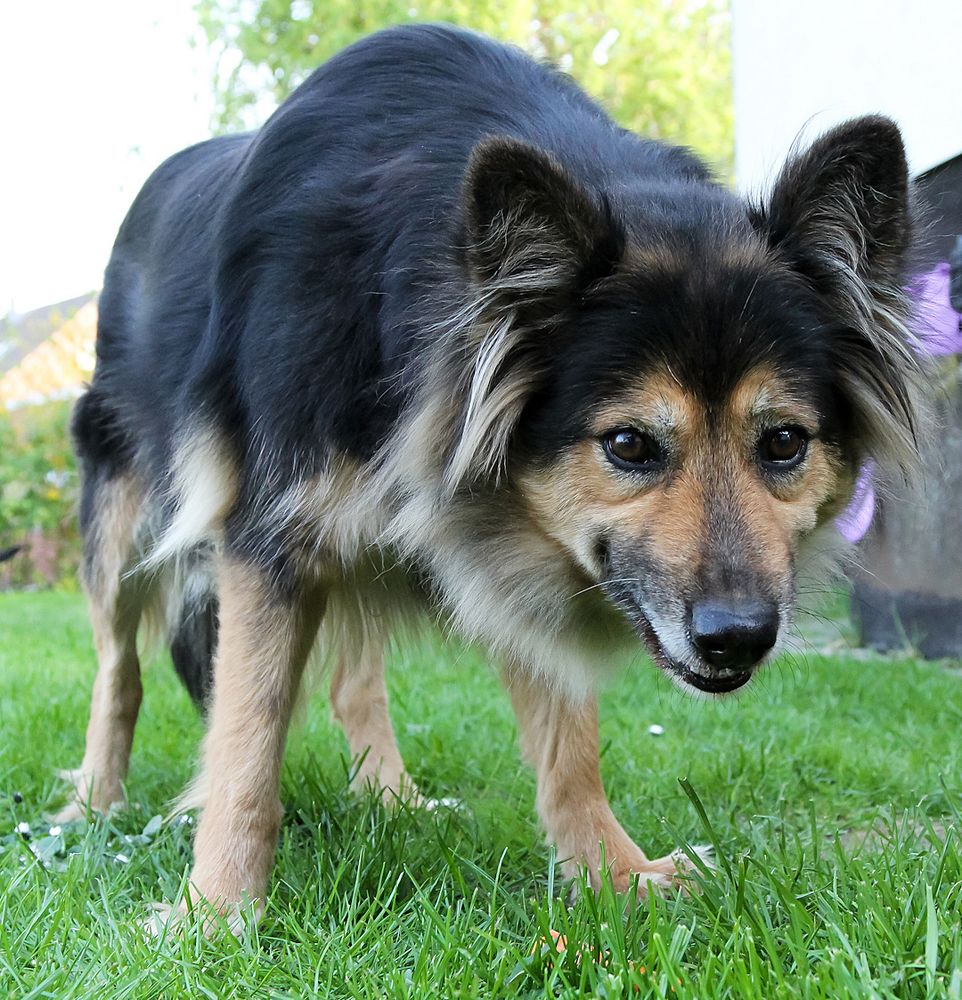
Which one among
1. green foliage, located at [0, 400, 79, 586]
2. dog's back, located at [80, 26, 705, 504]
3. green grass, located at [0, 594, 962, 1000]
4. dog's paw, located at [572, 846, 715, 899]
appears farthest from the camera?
green foliage, located at [0, 400, 79, 586]

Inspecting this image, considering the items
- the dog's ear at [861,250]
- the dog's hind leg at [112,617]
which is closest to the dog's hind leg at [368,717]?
the dog's hind leg at [112,617]

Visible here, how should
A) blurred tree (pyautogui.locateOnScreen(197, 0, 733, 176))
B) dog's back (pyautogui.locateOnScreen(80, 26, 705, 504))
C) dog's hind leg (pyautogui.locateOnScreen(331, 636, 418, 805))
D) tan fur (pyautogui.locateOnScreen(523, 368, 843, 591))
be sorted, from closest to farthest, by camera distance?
tan fur (pyautogui.locateOnScreen(523, 368, 843, 591)), dog's back (pyautogui.locateOnScreen(80, 26, 705, 504)), dog's hind leg (pyautogui.locateOnScreen(331, 636, 418, 805)), blurred tree (pyautogui.locateOnScreen(197, 0, 733, 176))

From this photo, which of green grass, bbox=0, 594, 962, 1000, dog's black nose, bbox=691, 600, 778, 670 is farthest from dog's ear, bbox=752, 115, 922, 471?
green grass, bbox=0, 594, 962, 1000

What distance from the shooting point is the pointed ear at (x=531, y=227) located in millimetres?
2281

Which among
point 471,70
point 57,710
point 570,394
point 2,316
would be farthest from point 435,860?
point 2,316

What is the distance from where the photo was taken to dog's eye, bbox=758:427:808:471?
248cm

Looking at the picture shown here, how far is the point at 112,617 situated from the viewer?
4082 mm

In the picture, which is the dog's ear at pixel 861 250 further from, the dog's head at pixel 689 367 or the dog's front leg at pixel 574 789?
the dog's front leg at pixel 574 789

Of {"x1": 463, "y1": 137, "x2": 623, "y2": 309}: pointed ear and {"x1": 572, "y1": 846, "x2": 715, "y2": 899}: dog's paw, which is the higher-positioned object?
{"x1": 463, "y1": 137, "x2": 623, "y2": 309}: pointed ear

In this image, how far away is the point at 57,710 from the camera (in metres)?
4.76

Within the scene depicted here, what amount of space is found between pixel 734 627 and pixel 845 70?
16.2 feet

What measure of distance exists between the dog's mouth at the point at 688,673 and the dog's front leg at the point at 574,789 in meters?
0.73

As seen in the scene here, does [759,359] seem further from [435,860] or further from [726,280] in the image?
[435,860]

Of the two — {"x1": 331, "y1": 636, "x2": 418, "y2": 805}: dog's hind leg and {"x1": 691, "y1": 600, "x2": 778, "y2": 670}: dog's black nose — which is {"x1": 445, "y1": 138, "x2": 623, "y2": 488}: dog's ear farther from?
{"x1": 331, "y1": 636, "x2": 418, "y2": 805}: dog's hind leg
